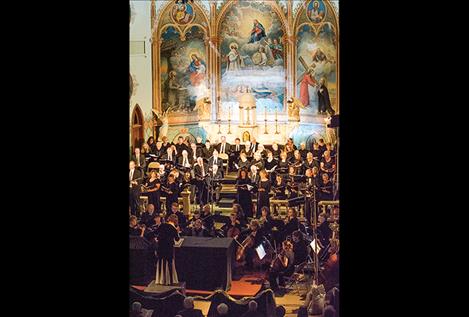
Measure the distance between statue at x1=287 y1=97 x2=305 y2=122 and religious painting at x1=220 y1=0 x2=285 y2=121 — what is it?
111 mm

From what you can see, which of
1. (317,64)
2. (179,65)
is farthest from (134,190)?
(317,64)

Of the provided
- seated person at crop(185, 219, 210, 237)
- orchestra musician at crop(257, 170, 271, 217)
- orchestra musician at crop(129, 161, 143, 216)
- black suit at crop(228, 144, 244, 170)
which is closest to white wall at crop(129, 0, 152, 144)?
orchestra musician at crop(129, 161, 143, 216)

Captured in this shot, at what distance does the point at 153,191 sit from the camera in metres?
9.30

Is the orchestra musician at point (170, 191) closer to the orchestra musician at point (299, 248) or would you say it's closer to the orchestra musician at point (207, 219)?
the orchestra musician at point (207, 219)

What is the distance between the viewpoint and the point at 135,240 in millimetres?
9211

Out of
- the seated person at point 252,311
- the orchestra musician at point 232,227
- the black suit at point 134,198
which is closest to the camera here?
the seated person at point 252,311

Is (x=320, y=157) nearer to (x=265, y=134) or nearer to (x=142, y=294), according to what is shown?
(x=265, y=134)

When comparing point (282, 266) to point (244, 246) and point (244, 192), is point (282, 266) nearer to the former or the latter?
point (244, 246)

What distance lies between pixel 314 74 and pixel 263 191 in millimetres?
1652

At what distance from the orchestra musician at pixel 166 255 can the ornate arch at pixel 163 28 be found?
1559 millimetres

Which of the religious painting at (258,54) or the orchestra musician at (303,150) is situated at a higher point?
the religious painting at (258,54)

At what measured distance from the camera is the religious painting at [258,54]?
30.1ft

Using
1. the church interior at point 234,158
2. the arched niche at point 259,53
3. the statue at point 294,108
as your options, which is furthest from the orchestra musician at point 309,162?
the arched niche at point 259,53

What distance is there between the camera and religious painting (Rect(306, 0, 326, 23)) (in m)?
9.12
